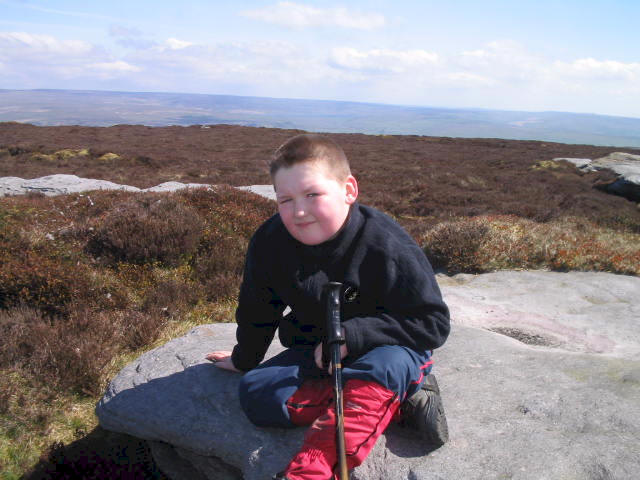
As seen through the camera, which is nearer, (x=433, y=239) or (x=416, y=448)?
(x=416, y=448)

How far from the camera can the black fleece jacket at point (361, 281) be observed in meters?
2.54

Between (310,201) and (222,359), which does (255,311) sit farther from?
(310,201)

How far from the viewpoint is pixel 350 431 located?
2285 mm

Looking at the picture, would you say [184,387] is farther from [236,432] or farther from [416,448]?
[416,448]

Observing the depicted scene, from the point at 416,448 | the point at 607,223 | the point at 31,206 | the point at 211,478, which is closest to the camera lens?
the point at 416,448

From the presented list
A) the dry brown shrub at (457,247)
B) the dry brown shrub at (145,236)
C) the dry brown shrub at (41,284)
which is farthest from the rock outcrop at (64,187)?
the dry brown shrub at (41,284)

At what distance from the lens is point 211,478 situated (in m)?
3.00

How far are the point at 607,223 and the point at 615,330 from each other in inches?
368

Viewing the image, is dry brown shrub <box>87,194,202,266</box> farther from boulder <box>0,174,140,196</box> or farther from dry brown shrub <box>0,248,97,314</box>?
boulder <box>0,174,140,196</box>

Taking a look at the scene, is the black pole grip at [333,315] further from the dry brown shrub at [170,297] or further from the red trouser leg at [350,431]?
the dry brown shrub at [170,297]

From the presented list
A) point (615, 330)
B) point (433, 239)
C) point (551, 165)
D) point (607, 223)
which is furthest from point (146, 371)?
point (551, 165)

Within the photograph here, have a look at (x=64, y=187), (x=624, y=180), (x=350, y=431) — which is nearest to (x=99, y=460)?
(x=350, y=431)

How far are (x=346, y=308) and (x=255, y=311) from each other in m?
0.67

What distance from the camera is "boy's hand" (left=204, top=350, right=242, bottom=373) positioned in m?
3.31
